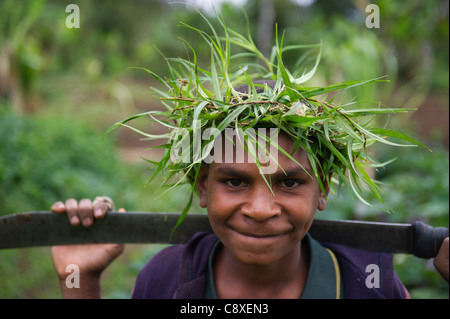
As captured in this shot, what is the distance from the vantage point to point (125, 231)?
6.88ft

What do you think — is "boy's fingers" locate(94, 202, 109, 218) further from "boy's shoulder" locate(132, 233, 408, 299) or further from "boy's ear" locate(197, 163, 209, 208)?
"boy's ear" locate(197, 163, 209, 208)

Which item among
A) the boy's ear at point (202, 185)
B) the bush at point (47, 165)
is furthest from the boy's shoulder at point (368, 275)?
the bush at point (47, 165)

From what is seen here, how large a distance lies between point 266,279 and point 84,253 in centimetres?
87

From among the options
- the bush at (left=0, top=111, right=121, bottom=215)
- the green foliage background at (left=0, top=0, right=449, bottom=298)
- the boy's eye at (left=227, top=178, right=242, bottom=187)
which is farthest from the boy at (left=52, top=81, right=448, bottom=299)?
the bush at (left=0, top=111, right=121, bottom=215)

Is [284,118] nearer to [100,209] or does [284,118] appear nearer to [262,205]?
[262,205]

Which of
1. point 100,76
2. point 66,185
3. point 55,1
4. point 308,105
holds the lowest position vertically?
point 66,185

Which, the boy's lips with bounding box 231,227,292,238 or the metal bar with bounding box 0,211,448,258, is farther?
A: the metal bar with bounding box 0,211,448,258

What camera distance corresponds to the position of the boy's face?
62.7 inches

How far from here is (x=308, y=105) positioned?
1.64 m

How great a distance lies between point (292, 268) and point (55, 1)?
17.9 meters

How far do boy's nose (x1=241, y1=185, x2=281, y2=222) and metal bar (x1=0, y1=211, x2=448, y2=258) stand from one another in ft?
1.80

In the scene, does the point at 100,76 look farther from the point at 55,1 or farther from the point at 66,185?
the point at 66,185
